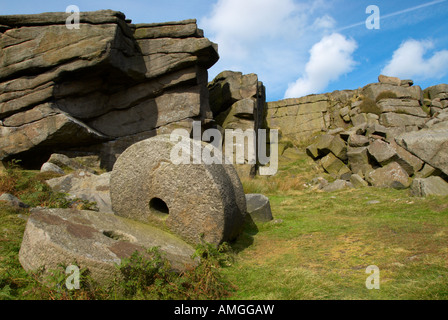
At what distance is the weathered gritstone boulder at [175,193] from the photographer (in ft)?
13.8

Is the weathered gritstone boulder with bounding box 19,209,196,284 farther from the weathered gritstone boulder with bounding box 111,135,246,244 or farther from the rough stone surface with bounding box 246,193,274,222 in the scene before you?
the rough stone surface with bounding box 246,193,274,222

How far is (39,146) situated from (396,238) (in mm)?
11192

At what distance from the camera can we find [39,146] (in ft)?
36.7

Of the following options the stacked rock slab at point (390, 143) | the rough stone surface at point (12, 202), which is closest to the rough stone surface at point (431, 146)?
the stacked rock slab at point (390, 143)

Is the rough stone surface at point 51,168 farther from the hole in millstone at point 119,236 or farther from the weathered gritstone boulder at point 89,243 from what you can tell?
the hole in millstone at point 119,236

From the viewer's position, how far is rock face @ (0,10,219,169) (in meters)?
11.0

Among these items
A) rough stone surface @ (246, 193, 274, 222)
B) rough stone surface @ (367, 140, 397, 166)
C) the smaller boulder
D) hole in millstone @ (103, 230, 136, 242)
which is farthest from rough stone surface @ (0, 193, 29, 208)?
the smaller boulder

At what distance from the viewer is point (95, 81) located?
12211 millimetres

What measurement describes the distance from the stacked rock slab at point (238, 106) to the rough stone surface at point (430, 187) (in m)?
7.35

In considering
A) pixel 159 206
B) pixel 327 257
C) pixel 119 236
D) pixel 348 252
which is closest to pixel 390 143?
pixel 348 252

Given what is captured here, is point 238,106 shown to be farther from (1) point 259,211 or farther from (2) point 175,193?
(2) point 175,193

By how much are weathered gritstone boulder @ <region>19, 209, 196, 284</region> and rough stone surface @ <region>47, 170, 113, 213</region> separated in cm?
273

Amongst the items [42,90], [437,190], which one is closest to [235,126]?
[42,90]
